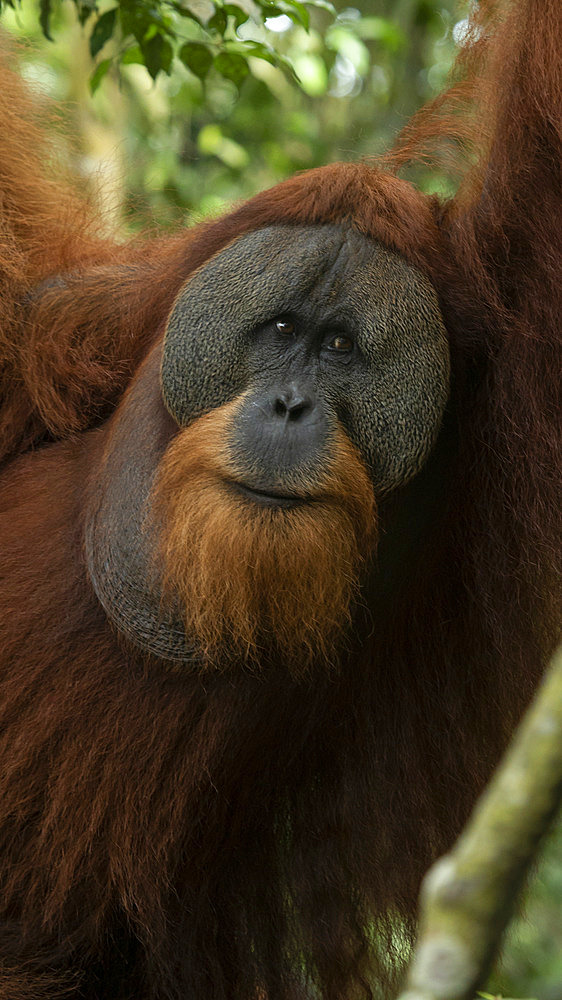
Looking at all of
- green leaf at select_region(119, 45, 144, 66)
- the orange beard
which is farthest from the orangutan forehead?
green leaf at select_region(119, 45, 144, 66)

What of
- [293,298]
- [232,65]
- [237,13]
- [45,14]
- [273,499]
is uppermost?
[45,14]

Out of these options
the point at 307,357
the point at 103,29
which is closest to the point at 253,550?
the point at 307,357

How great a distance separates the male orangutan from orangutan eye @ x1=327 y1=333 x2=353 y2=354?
0.01 meters

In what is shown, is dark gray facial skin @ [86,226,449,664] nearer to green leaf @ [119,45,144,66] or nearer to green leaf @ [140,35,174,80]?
green leaf @ [140,35,174,80]

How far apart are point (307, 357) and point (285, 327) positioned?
9cm

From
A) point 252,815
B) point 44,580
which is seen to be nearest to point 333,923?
point 252,815

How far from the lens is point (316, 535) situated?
229cm

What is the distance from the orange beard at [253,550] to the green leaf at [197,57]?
1620 mm

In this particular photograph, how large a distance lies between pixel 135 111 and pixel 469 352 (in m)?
4.92

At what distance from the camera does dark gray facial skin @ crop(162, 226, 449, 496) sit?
237 cm

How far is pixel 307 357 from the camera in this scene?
7.75ft

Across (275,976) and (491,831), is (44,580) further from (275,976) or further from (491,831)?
(491,831)

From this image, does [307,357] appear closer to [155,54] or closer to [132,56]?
[155,54]

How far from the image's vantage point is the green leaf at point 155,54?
3.44m
